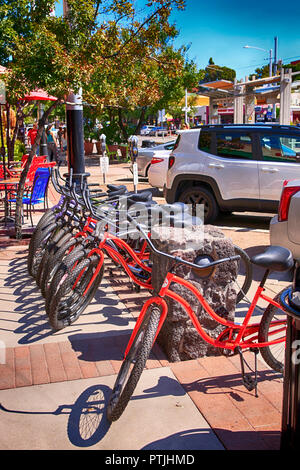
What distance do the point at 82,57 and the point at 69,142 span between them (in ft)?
5.95

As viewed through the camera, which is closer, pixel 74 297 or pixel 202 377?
pixel 202 377

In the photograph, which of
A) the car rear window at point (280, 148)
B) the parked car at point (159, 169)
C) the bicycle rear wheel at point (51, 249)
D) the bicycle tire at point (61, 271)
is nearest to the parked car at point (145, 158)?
the parked car at point (159, 169)

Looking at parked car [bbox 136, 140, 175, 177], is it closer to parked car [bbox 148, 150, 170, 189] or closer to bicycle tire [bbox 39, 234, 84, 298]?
parked car [bbox 148, 150, 170, 189]

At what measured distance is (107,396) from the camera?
3.61 m

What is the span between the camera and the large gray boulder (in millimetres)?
4082

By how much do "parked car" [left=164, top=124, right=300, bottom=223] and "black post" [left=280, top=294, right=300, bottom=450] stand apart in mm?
7035

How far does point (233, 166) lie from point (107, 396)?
261 inches

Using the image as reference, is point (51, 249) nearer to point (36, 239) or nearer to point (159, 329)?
point (36, 239)

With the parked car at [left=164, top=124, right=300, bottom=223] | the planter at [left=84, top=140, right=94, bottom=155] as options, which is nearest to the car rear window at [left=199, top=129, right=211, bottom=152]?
the parked car at [left=164, top=124, right=300, bottom=223]

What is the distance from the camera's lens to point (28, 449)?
119 inches

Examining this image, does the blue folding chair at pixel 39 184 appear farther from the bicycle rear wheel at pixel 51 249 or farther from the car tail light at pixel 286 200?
the car tail light at pixel 286 200

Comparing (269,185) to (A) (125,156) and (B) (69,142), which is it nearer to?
(B) (69,142)

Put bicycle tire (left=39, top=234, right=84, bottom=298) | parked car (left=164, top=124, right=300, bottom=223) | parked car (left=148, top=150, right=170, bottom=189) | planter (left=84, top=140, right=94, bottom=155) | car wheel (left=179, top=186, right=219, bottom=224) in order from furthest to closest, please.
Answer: planter (left=84, top=140, right=94, bottom=155), parked car (left=148, top=150, right=170, bottom=189), car wheel (left=179, top=186, right=219, bottom=224), parked car (left=164, top=124, right=300, bottom=223), bicycle tire (left=39, top=234, right=84, bottom=298)

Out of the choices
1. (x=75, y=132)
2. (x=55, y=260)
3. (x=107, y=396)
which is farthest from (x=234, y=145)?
(x=107, y=396)
